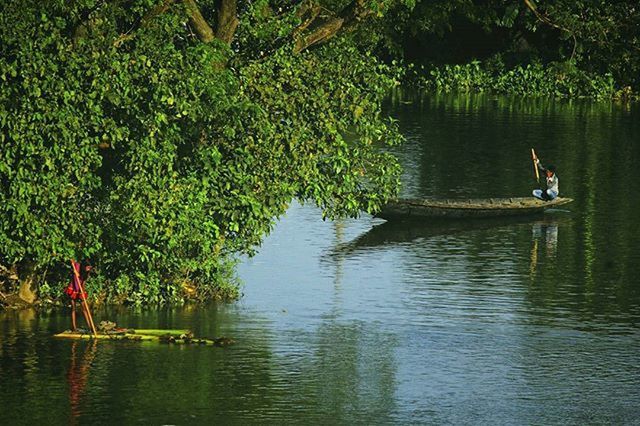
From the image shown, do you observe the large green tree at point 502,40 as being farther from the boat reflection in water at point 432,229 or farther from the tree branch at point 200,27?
the tree branch at point 200,27

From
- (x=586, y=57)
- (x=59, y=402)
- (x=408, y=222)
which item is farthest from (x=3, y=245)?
(x=586, y=57)

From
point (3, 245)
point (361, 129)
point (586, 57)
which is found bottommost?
point (3, 245)

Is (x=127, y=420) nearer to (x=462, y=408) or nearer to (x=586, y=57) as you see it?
(x=462, y=408)

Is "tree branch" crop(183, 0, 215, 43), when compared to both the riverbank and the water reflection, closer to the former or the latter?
the water reflection

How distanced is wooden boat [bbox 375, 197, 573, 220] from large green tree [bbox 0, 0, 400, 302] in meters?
8.22

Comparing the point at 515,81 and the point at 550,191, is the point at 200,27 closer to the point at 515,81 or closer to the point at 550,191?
the point at 550,191

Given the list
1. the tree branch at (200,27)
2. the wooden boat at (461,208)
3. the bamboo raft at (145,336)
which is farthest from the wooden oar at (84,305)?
the wooden boat at (461,208)

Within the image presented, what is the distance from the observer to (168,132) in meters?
26.7

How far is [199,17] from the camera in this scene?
28.5 metres

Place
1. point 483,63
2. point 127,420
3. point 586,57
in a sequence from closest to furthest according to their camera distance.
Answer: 1. point 127,420
2. point 586,57
3. point 483,63

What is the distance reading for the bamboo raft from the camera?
25.4 metres

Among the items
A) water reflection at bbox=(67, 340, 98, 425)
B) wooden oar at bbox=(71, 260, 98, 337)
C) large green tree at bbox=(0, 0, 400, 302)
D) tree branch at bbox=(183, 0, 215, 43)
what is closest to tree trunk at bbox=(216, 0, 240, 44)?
large green tree at bbox=(0, 0, 400, 302)

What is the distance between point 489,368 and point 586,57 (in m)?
56.9

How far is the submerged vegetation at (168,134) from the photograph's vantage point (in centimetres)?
2562
